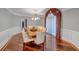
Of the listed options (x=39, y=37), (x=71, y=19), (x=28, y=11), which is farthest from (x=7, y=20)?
(x=71, y=19)

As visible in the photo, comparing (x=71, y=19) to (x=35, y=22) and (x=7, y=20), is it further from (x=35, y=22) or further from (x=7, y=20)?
(x=7, y=20)

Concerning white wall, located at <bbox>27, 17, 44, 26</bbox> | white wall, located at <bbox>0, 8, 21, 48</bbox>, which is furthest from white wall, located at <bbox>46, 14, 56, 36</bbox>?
white wall, located at <bbox>0, 8, 21, 48</bbox>

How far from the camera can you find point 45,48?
5.95 ft

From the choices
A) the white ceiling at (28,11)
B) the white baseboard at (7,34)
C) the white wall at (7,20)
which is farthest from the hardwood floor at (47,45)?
the white ceiling at (28,11)

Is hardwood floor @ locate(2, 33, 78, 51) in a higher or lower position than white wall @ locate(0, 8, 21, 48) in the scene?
lower

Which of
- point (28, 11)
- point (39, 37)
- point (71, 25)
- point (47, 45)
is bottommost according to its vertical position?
point (47, 45)

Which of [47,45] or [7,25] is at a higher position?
[7,25]

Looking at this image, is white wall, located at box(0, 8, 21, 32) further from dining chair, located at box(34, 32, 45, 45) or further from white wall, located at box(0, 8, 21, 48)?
dining chair, located at box(34, 32, 45, 45)

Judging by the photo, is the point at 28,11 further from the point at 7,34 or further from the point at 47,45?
the point at 47,45

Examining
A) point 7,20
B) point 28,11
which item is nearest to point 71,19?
point 28,11

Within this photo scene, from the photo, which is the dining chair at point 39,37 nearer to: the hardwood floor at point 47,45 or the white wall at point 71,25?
the hardwood floor at point 47,45

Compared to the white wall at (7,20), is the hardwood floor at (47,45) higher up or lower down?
lower down
